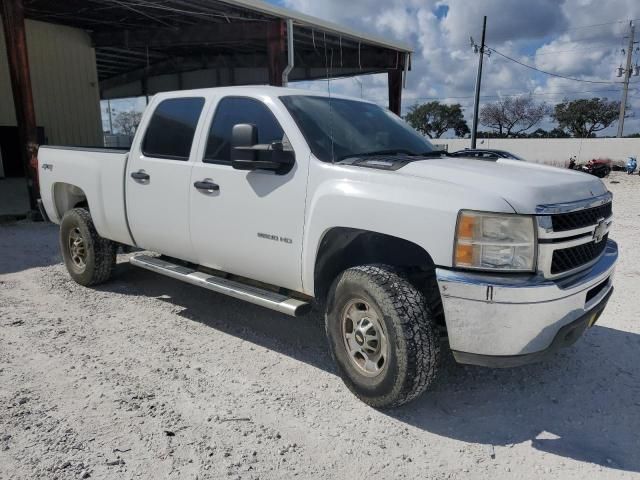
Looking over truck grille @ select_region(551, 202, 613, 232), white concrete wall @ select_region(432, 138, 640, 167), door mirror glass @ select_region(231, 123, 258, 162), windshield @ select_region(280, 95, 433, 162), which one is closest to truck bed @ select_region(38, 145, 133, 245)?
door mirror glass @ select_region(231, 123, 258, 162)

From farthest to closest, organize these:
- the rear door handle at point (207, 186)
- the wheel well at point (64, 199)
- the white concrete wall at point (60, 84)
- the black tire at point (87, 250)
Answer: the white concrete wall at point (60, 84), the wheel well at point (64, 199), the black tire at point (87, 250), the rear door handle at point (207, 186)

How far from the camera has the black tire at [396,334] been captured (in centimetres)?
292

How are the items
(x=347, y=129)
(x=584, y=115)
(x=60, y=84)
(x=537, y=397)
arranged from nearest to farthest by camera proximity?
1. (x=537, y=397)
2. (x=347, y=129)
3. (x=60, y=84)
4. (x=584, y=115)

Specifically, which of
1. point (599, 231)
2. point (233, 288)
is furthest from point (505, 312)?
point (233, 288)

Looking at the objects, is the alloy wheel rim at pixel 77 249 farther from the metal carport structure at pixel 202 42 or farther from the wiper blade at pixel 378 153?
the metal carport structure at pixel 202 42

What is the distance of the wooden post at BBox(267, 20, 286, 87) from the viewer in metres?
13.1

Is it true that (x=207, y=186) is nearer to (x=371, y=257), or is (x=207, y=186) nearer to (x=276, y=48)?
(x=371, y=257)

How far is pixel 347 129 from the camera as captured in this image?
3.85 metres

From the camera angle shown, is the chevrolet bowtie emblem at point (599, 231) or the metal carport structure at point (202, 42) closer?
the chevrolet bowtie emblem at point (599, 231)

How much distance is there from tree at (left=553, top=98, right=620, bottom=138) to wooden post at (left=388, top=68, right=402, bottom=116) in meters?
43.5

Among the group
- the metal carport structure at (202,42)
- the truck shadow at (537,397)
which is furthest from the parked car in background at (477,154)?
the metal carport structure at (202,42)

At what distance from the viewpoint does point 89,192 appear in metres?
5.26

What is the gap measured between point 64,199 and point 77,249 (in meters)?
0.72

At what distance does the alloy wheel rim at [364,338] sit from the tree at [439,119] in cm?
5981
